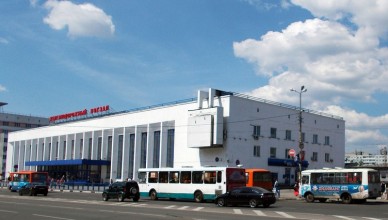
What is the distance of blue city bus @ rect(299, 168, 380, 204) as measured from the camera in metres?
35.1

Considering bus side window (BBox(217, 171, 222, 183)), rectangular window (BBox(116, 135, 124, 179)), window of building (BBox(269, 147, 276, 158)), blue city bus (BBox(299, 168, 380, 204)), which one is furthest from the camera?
rectangular window (BBox(116, 135, 124, 179))

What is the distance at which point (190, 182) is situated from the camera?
36.8 meters

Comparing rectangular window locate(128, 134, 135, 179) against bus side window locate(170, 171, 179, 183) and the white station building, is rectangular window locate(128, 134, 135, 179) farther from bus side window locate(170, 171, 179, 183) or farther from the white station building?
bus side window locate(170, 171, 179, 183)

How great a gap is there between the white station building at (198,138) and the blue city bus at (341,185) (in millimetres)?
18060

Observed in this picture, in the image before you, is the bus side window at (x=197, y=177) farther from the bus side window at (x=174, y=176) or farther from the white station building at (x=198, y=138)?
the white station building at (x=198, y=138)

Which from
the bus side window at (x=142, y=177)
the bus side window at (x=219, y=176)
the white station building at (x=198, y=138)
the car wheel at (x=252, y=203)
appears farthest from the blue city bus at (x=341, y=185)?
the white station building at (x=198, y=138)

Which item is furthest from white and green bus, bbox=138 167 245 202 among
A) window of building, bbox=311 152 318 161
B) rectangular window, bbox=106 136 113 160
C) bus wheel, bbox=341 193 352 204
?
rectangular window, bbox=106 136 113 160

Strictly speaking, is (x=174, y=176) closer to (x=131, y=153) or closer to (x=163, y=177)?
(x=163, y=177)

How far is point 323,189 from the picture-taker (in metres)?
37.7

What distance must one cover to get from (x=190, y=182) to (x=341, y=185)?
11.5 metres

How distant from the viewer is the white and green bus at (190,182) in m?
34.9

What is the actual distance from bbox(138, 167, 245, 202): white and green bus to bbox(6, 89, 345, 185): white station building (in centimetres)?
1851

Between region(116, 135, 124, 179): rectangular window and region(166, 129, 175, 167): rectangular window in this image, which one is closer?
region(166, 129, 175, 167): rectangular window

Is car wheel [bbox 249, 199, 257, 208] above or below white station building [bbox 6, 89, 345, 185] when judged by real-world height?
below
